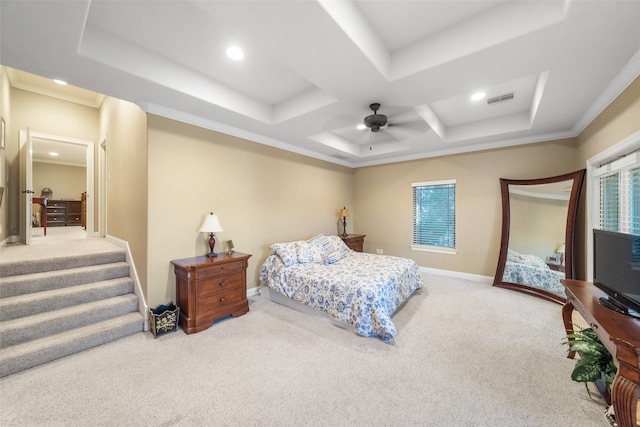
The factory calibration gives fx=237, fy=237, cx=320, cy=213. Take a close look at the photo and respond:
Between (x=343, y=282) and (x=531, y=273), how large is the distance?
328cm

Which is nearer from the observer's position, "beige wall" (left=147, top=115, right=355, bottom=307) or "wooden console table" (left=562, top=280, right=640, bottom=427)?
"wooden console table" (left=562, top=280, right=640, bottom=427)

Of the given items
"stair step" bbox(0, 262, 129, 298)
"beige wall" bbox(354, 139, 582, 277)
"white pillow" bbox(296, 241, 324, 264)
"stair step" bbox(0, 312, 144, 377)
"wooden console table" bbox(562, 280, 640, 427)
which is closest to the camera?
"wooden console table" bbox(562, 280, 640, 427)

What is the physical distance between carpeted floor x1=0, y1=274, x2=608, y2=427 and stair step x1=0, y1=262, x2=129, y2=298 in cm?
97

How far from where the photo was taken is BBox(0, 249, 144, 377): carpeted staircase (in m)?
2.16

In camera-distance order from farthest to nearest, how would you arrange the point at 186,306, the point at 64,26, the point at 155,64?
the point at 186,306 < the point at 155,64 < the point at 64,26

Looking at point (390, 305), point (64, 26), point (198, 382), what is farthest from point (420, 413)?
point (64, 26)

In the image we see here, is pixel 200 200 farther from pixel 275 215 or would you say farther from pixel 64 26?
pixel 64 26

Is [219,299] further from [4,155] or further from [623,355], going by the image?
[4,155]

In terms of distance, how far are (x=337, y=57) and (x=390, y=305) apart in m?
2.65

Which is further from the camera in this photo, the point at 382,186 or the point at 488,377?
the point at 382,186

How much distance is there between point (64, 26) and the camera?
63.4 inches

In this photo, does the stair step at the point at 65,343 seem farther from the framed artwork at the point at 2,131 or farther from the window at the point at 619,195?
the window at the point at 619,195

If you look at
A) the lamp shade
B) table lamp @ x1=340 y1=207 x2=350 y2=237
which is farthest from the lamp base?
table lamp @ x1=340 y1=207 x2=350 y2=237

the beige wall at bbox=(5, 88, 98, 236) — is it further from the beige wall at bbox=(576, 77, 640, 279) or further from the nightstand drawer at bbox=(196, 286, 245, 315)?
the beige wall at bbox=(576, 77, 640, 279)
